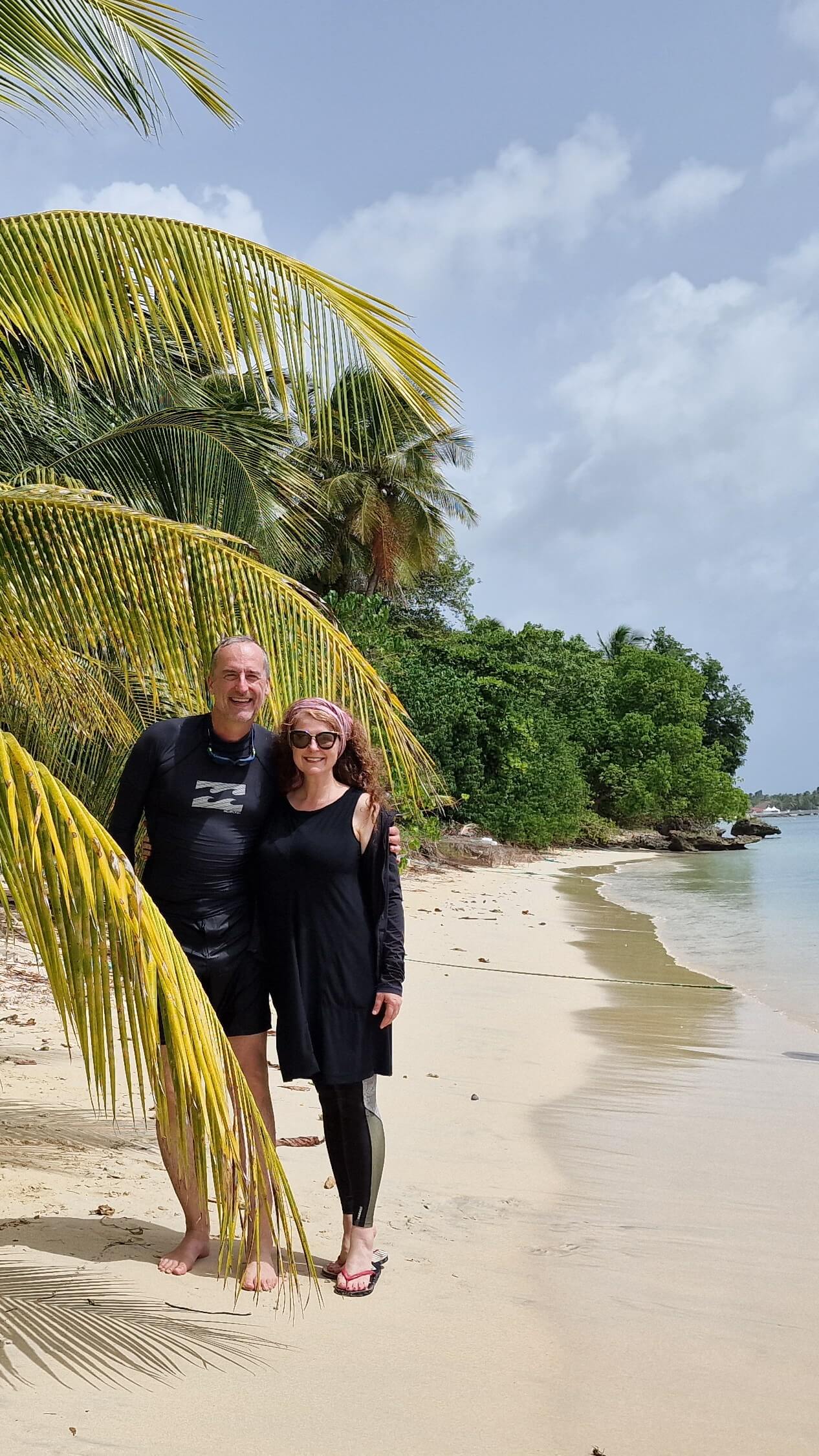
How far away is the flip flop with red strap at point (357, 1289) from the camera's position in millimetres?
3312

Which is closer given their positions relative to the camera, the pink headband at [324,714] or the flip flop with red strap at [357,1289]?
the flip flop with red strap at [357,1289]

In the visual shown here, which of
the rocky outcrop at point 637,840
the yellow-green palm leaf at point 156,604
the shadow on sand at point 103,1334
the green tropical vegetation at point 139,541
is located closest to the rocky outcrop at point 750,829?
the rocky outcrop at point 637,840

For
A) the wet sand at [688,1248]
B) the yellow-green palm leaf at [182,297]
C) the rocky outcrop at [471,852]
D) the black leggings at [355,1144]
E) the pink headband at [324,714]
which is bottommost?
the wet sand at [688,1248]

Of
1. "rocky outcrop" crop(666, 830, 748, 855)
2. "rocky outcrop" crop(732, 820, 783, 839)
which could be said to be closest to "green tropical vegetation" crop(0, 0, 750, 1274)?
"rocky outcrop" crop(666, 830, 748, 855)

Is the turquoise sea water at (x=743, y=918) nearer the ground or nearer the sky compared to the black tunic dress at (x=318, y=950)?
nearer the ground

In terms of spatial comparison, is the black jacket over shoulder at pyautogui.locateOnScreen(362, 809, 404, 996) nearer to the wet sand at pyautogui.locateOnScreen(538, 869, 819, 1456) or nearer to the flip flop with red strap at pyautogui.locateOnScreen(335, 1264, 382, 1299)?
the flip flop with red strap at pyautogui.locateOnScreen(335, 1264, 382, 1299)

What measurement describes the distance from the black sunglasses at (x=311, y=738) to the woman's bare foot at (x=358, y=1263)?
1404mm

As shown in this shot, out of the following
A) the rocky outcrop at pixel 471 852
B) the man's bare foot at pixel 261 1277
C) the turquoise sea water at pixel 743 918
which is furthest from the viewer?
the rocky outcrop at pixel 471 852

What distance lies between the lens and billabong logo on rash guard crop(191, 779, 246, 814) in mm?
3363

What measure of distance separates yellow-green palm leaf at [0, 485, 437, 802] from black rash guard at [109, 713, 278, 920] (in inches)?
31.4

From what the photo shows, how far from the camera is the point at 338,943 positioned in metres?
3.38

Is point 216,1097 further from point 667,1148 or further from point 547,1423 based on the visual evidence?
point 667,1148

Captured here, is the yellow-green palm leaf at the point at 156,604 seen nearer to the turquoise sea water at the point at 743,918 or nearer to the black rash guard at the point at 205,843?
the black rash guard at the point at 205,843

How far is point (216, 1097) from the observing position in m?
2.33
